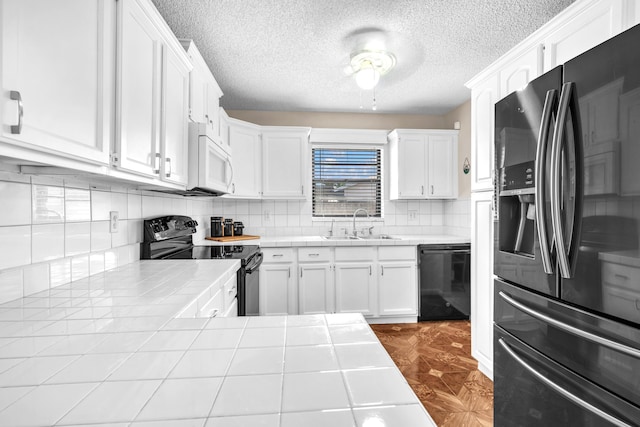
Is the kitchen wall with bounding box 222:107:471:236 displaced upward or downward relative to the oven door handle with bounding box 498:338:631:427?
upward

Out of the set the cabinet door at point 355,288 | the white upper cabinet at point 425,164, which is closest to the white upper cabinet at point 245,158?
the cabinet door at point 355,288

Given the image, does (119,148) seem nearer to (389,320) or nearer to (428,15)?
(428,15)

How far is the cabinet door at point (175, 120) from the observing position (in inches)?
60.1

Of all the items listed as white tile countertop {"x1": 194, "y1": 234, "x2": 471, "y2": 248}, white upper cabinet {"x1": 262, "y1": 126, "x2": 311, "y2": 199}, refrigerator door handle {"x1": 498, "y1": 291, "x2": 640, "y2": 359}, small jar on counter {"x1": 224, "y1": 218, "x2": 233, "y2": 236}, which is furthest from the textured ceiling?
refrigerator door handle {"x1": 498, "y1": 291, "x2": 640, "y2": 359}

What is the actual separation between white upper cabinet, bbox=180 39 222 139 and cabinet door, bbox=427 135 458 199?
2.44 metres

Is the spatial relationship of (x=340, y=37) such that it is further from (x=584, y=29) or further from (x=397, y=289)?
(x=397, y=289)

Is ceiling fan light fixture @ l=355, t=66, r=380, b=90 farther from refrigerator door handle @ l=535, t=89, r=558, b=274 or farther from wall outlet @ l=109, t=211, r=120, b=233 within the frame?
wall outlet @ l=109, t=211, r=120, b=233

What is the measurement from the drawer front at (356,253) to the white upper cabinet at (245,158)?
1.12 meters

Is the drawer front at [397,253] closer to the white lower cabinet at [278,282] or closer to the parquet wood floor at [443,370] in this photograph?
the parquet wood floor at [443,370]

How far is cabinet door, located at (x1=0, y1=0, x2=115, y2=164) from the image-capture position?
68 cm

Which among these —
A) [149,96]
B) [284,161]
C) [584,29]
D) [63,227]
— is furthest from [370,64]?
[63,227]

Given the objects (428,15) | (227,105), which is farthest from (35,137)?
(227,105)

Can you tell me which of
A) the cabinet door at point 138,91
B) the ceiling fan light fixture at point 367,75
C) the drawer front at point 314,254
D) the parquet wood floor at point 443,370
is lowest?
the parquet wood floor at point 443,370

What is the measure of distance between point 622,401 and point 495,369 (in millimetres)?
613
